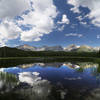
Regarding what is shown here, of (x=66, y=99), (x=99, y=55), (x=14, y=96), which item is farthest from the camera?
(x=99, y=55)

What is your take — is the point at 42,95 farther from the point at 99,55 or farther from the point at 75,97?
the point at 99,55

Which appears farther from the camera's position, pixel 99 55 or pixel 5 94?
pixel 99 55

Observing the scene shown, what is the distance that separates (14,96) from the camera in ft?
52.2

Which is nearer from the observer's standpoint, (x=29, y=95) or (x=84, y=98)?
(x=84, y=98)

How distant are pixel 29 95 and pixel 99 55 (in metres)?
164

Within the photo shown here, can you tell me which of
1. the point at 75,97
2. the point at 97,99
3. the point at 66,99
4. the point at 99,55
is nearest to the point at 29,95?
the point at 66,99

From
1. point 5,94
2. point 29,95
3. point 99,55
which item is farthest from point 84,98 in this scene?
point 99,55

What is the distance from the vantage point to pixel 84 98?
1540 cm

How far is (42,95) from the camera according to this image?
16.5m

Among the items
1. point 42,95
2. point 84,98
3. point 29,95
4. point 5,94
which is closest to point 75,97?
point 84,98

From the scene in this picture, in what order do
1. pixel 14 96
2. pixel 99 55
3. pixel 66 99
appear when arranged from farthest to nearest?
pixel 99 55
pixel 14 96
pixel 66 99

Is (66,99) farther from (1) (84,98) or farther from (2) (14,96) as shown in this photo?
(2) (14,96)

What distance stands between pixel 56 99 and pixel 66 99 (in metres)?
1.50

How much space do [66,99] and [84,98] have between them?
9.54 feet
